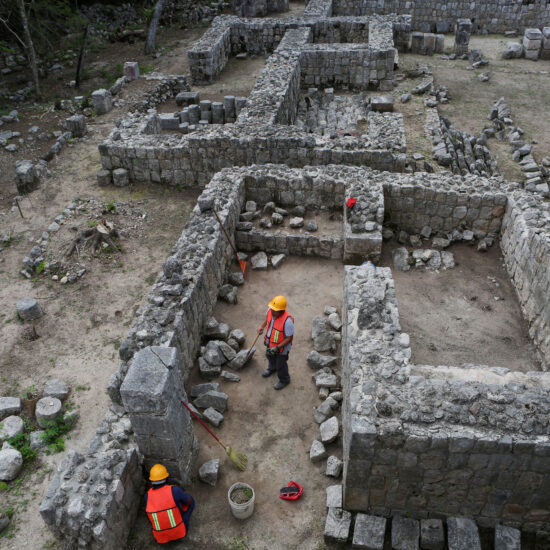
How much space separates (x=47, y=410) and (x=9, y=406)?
65cm

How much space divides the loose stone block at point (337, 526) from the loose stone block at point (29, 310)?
6.38 meters

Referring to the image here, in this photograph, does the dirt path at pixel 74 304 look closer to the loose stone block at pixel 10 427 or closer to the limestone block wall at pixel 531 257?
the loose stone block at pixel 10 427

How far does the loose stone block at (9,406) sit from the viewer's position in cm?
752

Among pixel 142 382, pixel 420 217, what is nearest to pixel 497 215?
pixel 420 217

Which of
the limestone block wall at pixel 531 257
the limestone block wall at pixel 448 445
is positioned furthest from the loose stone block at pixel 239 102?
the limestone block wall at pixel 448 445

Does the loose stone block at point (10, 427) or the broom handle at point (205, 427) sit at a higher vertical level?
the broom handle at point (205, 427)

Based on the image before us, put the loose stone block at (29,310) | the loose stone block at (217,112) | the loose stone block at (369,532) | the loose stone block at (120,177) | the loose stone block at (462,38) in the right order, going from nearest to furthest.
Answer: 1. the loose stone block at (369,532)
2. the loose stone block at (29,310)
3. the loose stone block at (120,177)
4. the loose stone block at (217,112)
5. the loose stone block at (462,38)

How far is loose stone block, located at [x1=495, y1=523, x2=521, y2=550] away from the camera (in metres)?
5.50

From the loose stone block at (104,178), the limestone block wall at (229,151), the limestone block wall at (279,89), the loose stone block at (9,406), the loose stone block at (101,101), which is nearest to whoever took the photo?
the loose stone block at (9,406)

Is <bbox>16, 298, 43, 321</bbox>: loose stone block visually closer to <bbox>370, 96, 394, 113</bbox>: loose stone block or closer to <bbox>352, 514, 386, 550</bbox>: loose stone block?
<bbox>352, 514, 386, 550</bbox>: loose stone block

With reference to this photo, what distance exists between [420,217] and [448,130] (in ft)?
22.4

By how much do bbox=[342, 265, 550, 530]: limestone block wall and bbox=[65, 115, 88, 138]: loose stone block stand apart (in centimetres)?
1337

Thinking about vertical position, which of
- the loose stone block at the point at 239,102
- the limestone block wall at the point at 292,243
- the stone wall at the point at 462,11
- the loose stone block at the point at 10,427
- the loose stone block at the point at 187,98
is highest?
the stone wall at the point at 462,11

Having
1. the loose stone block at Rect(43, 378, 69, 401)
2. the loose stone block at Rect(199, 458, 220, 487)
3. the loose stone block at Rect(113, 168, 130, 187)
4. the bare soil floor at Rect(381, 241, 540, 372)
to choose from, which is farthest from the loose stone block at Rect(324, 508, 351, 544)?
the loose stone block at Rect(113, 168, 130, 187)
